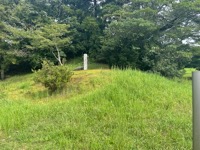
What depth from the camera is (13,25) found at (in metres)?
12.3

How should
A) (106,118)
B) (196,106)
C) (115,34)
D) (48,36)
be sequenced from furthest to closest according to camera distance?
(48,36)
(115,34)
(106,118)
(196,106)

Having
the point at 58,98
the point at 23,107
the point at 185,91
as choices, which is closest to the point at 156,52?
the point at 185,91

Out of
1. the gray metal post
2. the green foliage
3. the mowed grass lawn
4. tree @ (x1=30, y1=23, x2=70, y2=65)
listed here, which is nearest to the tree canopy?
tree @ (x1=30, y1=23, x2=70, y2=65)

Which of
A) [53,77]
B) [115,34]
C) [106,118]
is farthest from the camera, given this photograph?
[115,34]

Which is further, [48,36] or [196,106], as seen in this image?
[48,36]

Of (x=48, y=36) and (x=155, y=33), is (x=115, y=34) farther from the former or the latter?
(x=48, y=36)

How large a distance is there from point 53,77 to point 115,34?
4.94 m

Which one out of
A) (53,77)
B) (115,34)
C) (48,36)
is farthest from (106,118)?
(48,36)

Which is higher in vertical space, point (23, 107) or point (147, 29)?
point (147, 29)

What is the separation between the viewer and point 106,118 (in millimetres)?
3930

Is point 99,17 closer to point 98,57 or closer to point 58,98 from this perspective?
point 98,57

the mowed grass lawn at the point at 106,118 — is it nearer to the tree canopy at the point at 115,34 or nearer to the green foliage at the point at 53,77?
the green foliage at the point at 53,77

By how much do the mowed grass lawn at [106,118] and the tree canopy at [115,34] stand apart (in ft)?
11.3

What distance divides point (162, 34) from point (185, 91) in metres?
4.42
